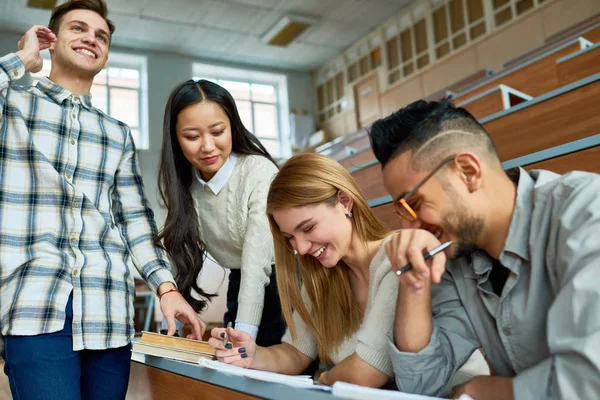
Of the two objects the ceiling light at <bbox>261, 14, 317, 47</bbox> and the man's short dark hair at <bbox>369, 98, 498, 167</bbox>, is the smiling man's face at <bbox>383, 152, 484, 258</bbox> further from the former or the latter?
the ceiling light at <bbox>261, 14, 317, 47</bbox>

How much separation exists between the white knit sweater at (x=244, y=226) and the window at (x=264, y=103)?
7.55m

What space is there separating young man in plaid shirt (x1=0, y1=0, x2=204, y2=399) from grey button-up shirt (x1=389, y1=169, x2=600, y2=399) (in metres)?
0.64

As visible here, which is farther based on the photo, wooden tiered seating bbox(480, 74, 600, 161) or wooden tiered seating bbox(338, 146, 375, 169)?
wooden tiered seating bbox(338, 146, 375, 169)

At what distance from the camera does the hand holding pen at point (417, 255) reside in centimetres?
82

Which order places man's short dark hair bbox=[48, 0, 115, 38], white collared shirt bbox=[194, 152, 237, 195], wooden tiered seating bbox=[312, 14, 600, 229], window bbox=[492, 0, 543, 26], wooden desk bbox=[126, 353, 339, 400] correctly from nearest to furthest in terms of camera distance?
wooden desk bbox=[126, 353, 339, 400]
wooden tiered seating bbox=[312, 14, 600, 229]
man's short dark hair bbox=[48, 0, 115, 38]
white collared shirt bbox=[194, 152, 237, 195]
window bbox=[492, 0, 543, 26]

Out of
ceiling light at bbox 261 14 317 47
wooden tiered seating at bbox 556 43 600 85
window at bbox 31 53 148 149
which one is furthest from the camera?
window at bbox 31 53 148 149

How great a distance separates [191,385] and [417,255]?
498 millimetres

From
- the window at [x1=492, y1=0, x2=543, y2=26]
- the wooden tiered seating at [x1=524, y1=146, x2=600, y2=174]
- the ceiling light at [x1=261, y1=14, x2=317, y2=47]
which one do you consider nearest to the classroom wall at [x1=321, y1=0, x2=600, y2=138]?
the window at [x1=492, y1=0, x2=543, y2=26]

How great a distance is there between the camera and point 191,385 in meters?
1.04

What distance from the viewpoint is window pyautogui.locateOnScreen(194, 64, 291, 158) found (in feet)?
30.1

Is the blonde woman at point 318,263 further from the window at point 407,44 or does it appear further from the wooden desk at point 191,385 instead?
the window at point 407,44

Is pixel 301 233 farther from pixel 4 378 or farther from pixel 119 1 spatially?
pixel 119 1

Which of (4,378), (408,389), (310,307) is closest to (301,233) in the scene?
(310,307)

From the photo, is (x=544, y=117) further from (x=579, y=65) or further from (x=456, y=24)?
(x=456, y=24)
